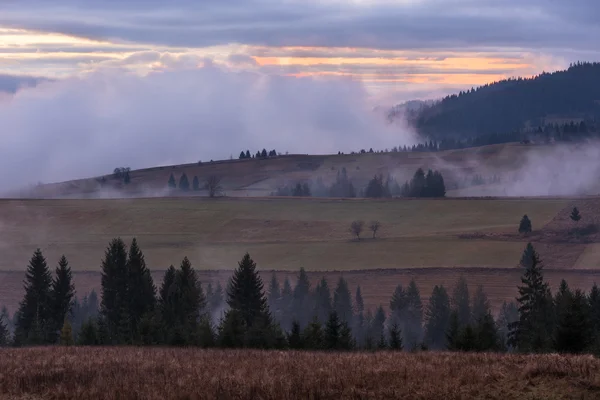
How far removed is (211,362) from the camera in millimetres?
26266

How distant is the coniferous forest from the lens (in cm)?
4284

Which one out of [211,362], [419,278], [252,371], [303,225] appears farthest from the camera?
[303,225]

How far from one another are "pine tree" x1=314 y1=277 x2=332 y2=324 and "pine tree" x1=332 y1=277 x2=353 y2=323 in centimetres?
94

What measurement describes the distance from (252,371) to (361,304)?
9089 cm

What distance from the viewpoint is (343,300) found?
111625 mm

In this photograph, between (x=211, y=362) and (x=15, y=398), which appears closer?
(x=15, y=398)

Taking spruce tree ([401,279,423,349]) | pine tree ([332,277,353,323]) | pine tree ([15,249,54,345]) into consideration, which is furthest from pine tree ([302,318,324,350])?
pine tree ([332,277,353,323])

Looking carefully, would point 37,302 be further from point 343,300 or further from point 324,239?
point 324,239

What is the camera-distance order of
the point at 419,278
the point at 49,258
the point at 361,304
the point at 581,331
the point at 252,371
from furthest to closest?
the point at 49,258 < the point at 419,278 < the point at 361,304 < the point at 581,331 < the point at 252,371

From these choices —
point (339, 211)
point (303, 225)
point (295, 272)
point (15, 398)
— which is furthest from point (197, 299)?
point (339, 211)

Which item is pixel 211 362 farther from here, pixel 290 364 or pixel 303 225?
pixel 303 225

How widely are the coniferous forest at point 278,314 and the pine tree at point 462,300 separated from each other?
149 millimetres

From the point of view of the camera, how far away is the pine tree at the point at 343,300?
10802 centimetres

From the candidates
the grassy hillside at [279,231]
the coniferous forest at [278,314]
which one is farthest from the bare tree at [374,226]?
the coniferous forest at [278,314]
